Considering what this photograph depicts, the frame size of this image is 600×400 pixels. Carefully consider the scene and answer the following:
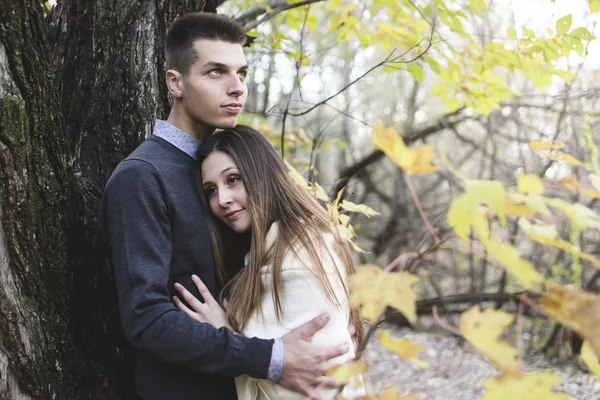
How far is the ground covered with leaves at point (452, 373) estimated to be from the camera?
4.14m

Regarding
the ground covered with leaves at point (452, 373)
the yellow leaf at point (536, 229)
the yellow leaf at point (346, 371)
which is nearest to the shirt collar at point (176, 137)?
the yellow leaf at point (346, 371)

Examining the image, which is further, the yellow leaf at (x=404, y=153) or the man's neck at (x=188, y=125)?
the man's neck at (x=188, y=125)

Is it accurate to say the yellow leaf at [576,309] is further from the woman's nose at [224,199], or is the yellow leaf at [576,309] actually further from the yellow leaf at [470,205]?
the woman's nose at [224,199]

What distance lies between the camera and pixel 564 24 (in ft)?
7.42

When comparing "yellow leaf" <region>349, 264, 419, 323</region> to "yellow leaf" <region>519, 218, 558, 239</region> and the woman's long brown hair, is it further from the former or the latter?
the woman's long brown hair

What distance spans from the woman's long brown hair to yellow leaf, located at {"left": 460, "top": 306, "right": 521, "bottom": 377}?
2.68ft

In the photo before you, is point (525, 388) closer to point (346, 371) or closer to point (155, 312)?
point (346, 371)

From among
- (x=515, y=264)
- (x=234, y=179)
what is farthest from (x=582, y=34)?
(x=515, y=264)

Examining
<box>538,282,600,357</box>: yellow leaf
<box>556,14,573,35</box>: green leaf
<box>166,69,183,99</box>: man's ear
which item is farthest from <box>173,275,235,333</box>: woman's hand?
<box>556,14,573,35</box>: green leaf

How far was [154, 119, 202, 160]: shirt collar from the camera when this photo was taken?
1.84m

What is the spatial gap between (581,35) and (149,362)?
2186mm

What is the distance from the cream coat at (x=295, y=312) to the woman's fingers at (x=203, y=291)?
15 cm

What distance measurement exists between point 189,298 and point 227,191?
0.38 m

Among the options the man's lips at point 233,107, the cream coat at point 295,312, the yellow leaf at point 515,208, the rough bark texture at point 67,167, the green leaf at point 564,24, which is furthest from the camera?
the green leaf at point 564,24
